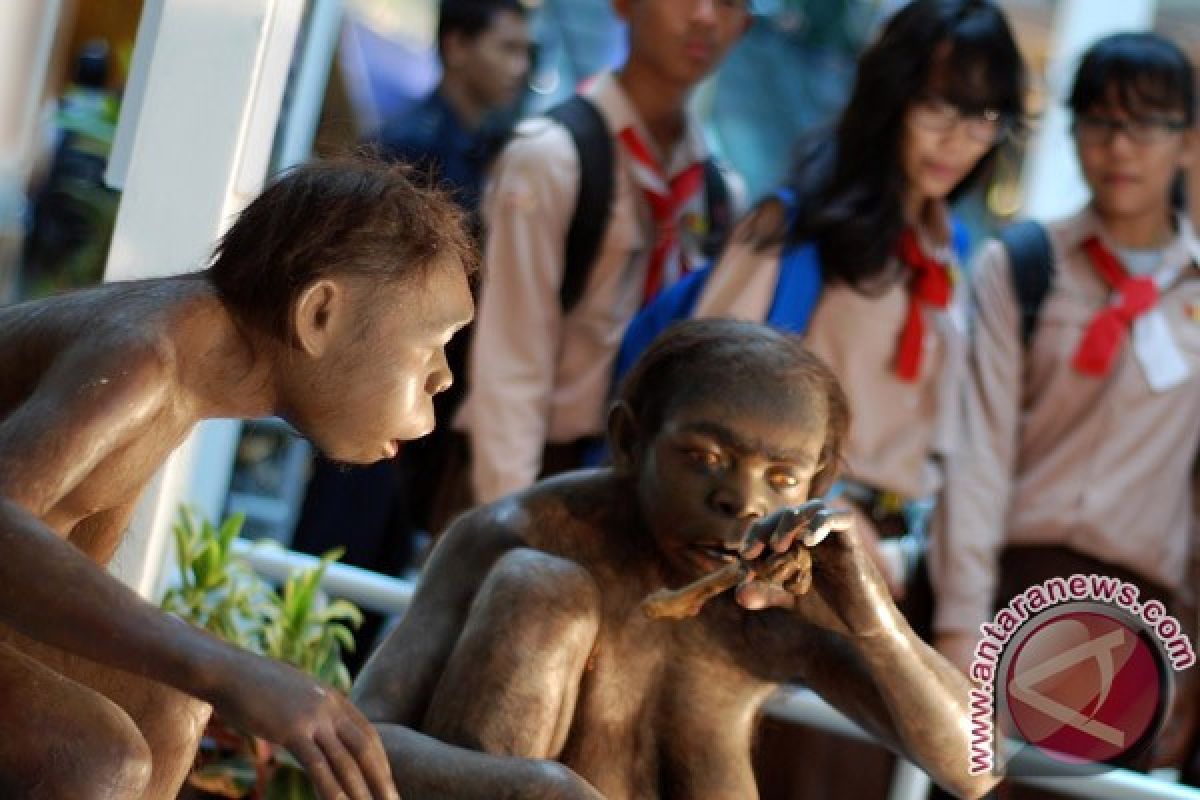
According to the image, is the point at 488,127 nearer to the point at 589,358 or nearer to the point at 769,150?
the point at 589,358

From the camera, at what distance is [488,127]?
3703 millimetres

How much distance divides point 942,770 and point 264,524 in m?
2.65

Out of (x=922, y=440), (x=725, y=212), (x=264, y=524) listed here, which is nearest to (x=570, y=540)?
(x=922, y=440)

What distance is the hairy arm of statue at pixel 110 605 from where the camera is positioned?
1536 millimetres

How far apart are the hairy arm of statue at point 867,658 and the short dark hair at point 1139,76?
65.4 inches

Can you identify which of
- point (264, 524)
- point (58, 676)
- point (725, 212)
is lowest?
point (264, 524)

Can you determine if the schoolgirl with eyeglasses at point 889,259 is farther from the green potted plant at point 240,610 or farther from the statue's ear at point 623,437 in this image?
the statue's ear at point 623,437

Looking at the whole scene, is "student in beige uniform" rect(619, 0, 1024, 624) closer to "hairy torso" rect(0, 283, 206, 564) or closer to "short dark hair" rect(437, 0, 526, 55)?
"short dark hair" rect(437, 0, 526, 55)

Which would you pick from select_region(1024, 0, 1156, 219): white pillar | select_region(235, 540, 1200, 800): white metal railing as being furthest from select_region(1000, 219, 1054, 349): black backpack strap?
select_region(1024, 0, 1156, 219): white pillar

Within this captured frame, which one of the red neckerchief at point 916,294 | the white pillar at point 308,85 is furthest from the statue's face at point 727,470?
the white pillar at point 308,85

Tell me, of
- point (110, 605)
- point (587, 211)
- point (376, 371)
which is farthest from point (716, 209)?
point (110, 605)

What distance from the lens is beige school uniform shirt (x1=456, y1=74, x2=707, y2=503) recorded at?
11.2ft

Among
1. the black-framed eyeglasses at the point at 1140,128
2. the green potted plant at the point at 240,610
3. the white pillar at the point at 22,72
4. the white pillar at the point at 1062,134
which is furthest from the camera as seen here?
the white pillar at the point at 1062,134

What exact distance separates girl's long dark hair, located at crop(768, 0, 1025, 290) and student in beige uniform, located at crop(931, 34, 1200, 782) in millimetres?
225
